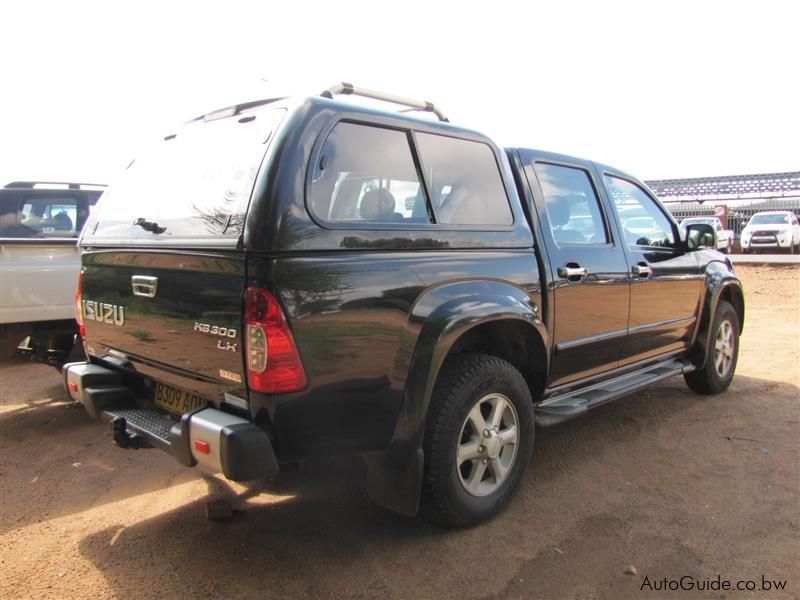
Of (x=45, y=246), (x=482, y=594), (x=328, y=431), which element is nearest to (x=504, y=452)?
(x=482, y=594)

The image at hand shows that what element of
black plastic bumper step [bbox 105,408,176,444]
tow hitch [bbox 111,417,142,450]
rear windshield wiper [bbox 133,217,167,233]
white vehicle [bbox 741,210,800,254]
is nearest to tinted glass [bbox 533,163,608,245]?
rear windshield wiper [bbox 133,217,167,233]

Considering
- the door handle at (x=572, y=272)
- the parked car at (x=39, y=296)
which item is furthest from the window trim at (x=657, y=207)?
the parked car at (x=39, y=296)

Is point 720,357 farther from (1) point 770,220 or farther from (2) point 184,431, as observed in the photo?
(1) point 770,220

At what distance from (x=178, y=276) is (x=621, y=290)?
2840 mm

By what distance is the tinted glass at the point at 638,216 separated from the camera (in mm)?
4441

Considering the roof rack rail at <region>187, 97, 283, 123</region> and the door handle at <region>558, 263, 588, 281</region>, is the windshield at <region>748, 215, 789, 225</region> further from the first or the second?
the roof rack rail at <region>187, 97, 283, 123</region>

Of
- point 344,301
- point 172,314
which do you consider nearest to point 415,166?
point 344,301

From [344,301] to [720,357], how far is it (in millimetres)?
4247

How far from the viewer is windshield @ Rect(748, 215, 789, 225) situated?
2045 cm

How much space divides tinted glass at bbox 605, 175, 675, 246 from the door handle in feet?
2.57

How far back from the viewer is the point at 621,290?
4141 millimetres

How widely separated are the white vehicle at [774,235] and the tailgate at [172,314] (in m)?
21.2

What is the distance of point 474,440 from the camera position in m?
3.09

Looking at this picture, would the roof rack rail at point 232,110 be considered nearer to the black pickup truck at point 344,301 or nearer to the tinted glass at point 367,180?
the black pickup truck at point 344,301
